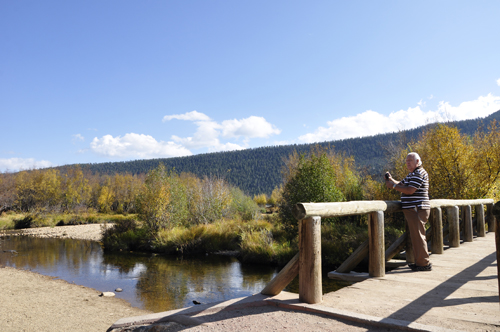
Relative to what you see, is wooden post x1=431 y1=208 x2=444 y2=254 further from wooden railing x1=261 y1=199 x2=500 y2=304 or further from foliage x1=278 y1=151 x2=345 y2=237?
foliage x1=278 y1=151 x2=345 y2=237

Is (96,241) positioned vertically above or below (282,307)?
below

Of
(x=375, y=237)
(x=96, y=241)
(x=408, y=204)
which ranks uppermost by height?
(x=408, y=204)

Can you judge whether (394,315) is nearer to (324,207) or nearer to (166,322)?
(324,207)

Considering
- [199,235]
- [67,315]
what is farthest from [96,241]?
[67,315]

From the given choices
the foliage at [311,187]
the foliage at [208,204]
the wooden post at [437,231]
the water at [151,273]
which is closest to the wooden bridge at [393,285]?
the wooden post at [437,231]

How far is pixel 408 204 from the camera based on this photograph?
5398 millimetres

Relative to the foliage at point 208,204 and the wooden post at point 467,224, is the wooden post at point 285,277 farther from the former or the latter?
the foliage at point 208,204

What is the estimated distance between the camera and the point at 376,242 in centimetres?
485

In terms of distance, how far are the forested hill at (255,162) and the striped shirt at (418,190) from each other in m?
76.7

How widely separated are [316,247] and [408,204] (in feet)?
8.46


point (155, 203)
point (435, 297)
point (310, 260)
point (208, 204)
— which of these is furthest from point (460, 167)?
point (155, 203)

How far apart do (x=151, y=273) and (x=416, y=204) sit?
11.9 m

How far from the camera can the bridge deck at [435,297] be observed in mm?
3135

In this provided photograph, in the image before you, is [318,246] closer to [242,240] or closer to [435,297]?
[435,297]
